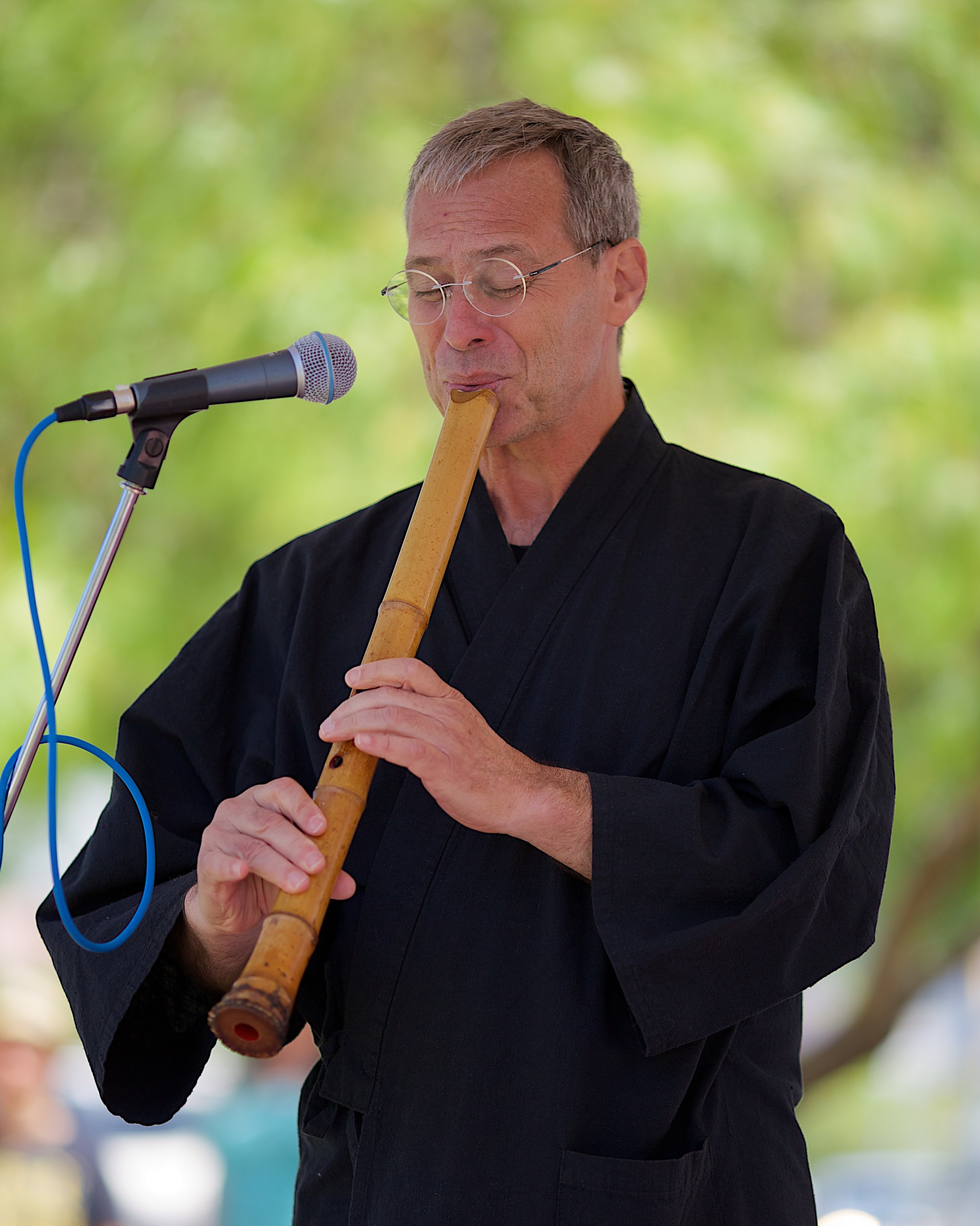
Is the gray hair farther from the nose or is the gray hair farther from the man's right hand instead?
the man's right hand

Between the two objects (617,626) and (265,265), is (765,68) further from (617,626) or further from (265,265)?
(617,626)

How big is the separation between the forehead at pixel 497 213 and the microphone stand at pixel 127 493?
592mm

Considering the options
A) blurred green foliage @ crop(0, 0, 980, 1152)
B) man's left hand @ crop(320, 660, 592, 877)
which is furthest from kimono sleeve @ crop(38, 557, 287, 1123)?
blurred green foliage @ crop(0, 0, 980, 1152)

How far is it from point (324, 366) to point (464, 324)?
0.37 m

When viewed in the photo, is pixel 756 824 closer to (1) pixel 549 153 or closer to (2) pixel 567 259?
Answer: (2) pixel 567 259

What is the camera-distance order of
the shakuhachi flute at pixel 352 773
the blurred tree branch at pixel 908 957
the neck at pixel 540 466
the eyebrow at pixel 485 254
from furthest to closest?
1. the blurred tree branch at pixel 908 957
2. the neck at pixel 540 466
3. the eyebrow at pixel 485 254
4. the shakuhachi flute at pixel 352 773

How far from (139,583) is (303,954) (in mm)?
3610

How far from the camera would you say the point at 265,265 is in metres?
4.59

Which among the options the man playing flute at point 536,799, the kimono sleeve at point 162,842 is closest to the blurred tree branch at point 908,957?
the man playing flute at point 536,799

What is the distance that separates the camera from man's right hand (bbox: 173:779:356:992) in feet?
5.09

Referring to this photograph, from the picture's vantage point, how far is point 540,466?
2.15 meters

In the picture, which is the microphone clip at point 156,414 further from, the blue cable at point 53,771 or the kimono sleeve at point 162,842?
the kimono sleeve at point 162,842

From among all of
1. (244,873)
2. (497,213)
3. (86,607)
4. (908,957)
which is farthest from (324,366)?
(908,957)

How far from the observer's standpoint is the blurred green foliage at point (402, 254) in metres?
4.61
